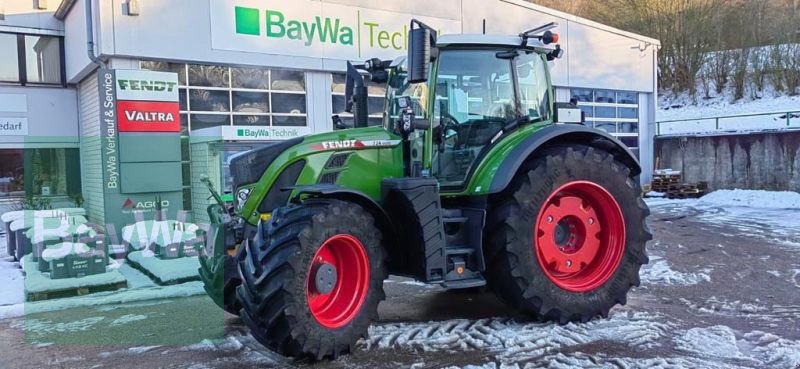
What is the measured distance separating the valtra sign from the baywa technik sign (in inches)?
54.9

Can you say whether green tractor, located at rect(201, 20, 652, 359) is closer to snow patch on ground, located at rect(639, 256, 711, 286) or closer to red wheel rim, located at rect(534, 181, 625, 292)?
red wheel rim, located at rect(534, 181, 625, 292)

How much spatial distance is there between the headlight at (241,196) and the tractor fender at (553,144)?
1883 mm

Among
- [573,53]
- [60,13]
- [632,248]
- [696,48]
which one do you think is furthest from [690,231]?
[696,48]

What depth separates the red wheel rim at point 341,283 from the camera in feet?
14.4

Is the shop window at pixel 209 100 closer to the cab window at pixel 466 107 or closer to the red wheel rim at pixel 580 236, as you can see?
the cab window at pixel 466 107

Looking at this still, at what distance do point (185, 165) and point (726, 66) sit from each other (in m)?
25.0

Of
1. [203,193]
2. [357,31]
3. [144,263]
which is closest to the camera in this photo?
[144,263]

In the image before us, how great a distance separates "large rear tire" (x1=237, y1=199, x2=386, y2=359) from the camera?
160 inches

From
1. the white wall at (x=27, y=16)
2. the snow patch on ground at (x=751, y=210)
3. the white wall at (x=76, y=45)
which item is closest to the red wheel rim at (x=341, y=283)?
the snow patch on ground at (x=751, y=210)

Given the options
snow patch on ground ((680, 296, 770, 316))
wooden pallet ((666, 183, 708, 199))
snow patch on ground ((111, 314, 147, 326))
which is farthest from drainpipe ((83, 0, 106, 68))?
wooden pallet ((666, 183, 708, 199))

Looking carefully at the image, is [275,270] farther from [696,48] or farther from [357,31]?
[696,48]

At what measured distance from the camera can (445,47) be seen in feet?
17.4

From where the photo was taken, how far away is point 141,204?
11.6 metres

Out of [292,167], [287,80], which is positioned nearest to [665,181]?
[287,80]
